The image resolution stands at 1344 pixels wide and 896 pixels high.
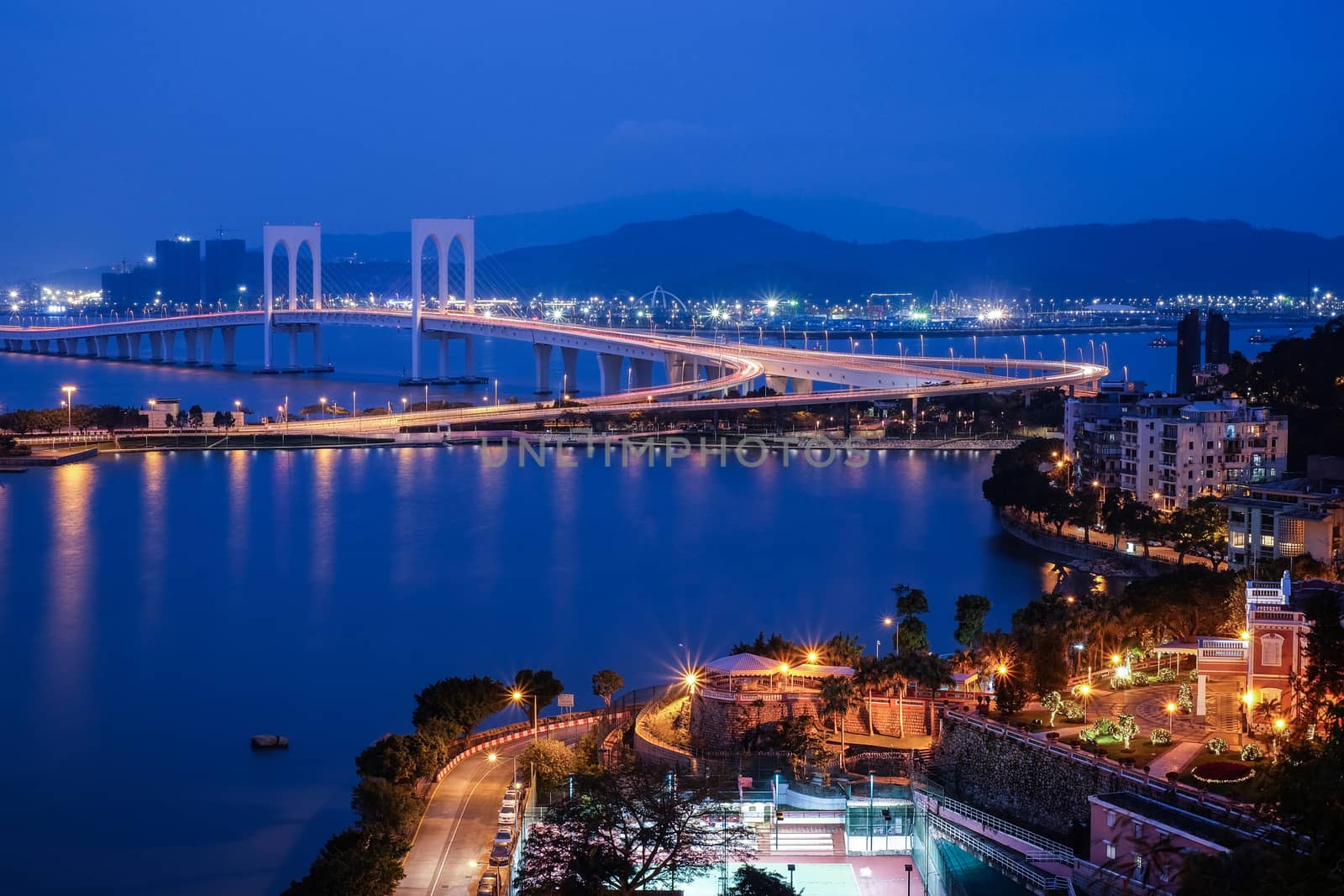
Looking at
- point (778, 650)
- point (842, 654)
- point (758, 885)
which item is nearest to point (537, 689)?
point (778, 650)

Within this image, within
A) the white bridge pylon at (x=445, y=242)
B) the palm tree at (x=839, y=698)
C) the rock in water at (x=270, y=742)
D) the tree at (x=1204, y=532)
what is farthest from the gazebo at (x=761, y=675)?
the white bridge pylon at (x=445, y=242)

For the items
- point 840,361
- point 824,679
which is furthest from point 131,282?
point 824,679

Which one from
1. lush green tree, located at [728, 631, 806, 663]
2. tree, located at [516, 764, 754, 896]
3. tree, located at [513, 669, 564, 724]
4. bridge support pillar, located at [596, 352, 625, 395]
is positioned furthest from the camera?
bridge support pillar, located at [596, 352, 625, 395]

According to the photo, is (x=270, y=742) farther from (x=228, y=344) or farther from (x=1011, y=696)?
(x=228, y=344)

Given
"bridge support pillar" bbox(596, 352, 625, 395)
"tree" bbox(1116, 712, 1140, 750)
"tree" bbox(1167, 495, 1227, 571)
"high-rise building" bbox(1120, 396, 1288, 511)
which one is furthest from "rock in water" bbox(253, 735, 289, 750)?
"bridge support pillar" bbox(596, 352, 625, 395)

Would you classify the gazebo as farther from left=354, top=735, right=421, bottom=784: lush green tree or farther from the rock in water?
the rock in water

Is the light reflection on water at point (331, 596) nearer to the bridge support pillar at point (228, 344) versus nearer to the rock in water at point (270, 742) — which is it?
the rock in water at point (270, 742)
